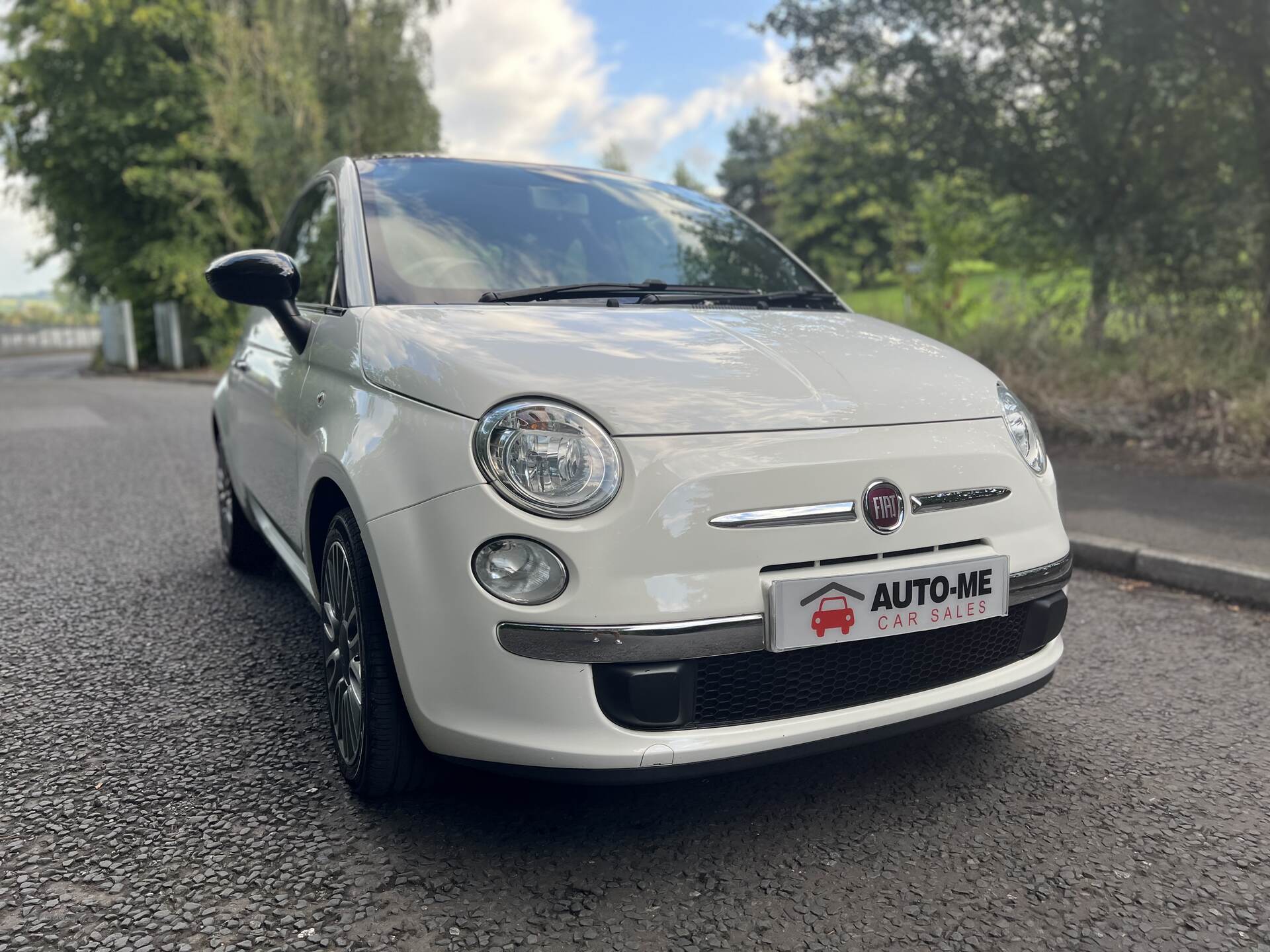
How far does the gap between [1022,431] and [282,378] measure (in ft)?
6.95

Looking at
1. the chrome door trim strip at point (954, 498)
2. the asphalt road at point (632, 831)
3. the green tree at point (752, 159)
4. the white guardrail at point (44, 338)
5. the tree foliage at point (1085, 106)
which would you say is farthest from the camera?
the green tree at point (752, 159)

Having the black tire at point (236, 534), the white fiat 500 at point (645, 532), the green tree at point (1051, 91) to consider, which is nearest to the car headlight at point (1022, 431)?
the white fiat 500 at point (645, 532)

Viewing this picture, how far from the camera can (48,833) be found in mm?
2150

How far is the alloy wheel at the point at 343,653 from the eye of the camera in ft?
7.32

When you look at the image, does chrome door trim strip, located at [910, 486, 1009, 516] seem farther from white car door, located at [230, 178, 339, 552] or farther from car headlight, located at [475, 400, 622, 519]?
white car door, located at [230, 178, 339, 552]

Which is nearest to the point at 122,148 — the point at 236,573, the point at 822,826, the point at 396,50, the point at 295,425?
the point at 396,50

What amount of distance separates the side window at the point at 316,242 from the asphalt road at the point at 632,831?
46.7 inches

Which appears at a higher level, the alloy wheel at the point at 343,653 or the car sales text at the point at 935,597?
the car sales text at the point at 935,597

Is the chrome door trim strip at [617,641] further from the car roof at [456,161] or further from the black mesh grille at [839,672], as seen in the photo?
the car roof at [456,161]

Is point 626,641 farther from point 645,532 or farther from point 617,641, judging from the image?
point 645,532

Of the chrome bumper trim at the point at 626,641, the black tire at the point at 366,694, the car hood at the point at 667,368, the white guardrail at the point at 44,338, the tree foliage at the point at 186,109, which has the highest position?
the tree foliage at the point at 186,109

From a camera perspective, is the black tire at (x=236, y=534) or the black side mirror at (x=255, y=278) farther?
the black tire at (x=236, y=534)

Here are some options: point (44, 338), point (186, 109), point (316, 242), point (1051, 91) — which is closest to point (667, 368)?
point (316, 242)

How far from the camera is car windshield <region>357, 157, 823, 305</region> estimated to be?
107 inches
